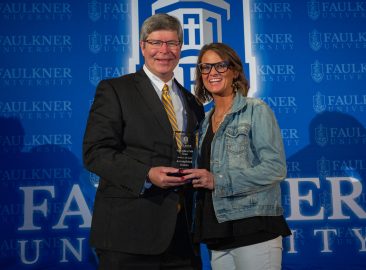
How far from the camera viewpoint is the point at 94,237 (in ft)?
5.96

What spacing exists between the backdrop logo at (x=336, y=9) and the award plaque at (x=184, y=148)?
81.0 inches

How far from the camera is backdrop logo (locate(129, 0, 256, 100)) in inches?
132

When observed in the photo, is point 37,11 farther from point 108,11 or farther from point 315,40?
point 315,40

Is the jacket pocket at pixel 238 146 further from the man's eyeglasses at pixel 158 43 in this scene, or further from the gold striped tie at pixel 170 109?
the man's eyeglasses at pixel 158 43

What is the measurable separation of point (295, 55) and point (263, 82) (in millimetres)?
328

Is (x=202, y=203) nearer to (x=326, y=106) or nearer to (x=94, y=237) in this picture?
(x=94, y=237)

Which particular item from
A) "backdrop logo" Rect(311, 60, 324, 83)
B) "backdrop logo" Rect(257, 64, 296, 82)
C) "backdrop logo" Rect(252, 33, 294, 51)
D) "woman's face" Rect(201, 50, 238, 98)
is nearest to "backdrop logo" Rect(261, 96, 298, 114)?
"backdrop logo" Rect(257, 64, 296, 82)

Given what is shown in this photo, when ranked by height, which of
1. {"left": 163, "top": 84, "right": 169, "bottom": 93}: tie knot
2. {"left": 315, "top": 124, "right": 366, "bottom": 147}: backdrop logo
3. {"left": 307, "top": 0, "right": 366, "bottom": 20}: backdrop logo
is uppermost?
{"left": 307, "top": 0, "right": 366, "bottom": 20}: backdrop logo

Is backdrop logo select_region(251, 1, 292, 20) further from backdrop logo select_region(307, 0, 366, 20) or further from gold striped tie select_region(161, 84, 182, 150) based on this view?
gold striped tie select_region(161, 84, 182, 150)

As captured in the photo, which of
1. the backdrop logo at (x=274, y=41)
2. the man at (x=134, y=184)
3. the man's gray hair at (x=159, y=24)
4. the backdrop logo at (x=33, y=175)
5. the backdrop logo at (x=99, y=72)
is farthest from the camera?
the backdrop logo at (x=274, y=41)

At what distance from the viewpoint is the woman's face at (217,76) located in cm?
194

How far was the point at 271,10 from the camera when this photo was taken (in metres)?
3.45

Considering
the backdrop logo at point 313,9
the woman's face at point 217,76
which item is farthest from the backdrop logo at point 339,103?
the woman's face at point 217,76

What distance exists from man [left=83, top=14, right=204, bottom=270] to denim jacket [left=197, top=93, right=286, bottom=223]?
0.61ft
